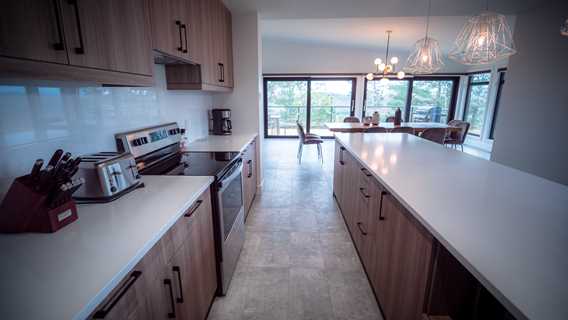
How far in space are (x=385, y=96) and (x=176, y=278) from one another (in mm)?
7713

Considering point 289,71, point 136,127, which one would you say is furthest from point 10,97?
point 289,71

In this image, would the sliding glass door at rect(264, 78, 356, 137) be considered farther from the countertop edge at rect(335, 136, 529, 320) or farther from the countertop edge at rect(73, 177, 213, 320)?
the countertop edge at rect(73, 177, 213, 320)

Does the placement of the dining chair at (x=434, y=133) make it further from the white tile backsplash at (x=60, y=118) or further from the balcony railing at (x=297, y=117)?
the white tile backsplash at (x=60, y=118)

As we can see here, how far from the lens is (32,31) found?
2.56 feet

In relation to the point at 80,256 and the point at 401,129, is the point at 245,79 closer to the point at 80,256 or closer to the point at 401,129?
the point at 80,256

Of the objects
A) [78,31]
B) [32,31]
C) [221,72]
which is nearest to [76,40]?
[78,31]

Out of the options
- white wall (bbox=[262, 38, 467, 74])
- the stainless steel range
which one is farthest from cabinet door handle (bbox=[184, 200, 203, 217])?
white wall (bbox=[262, 38, 467, 74])

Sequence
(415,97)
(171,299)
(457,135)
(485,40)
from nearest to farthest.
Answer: (171,299), (485,40), (457,135), (415,97)

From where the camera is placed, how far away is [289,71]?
283 inches

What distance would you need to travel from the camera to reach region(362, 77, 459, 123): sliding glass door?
739 cm

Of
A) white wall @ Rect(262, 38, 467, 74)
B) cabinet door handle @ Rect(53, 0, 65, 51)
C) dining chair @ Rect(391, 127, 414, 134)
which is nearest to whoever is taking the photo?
cabinet door handle @ Rect(53, 0, 65, 51)

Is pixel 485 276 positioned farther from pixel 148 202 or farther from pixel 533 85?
pixel 533 85

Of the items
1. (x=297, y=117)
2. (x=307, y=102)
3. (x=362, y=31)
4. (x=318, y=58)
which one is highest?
(x=362, y=31)

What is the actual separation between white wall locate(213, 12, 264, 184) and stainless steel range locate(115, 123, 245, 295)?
1.30 metres
